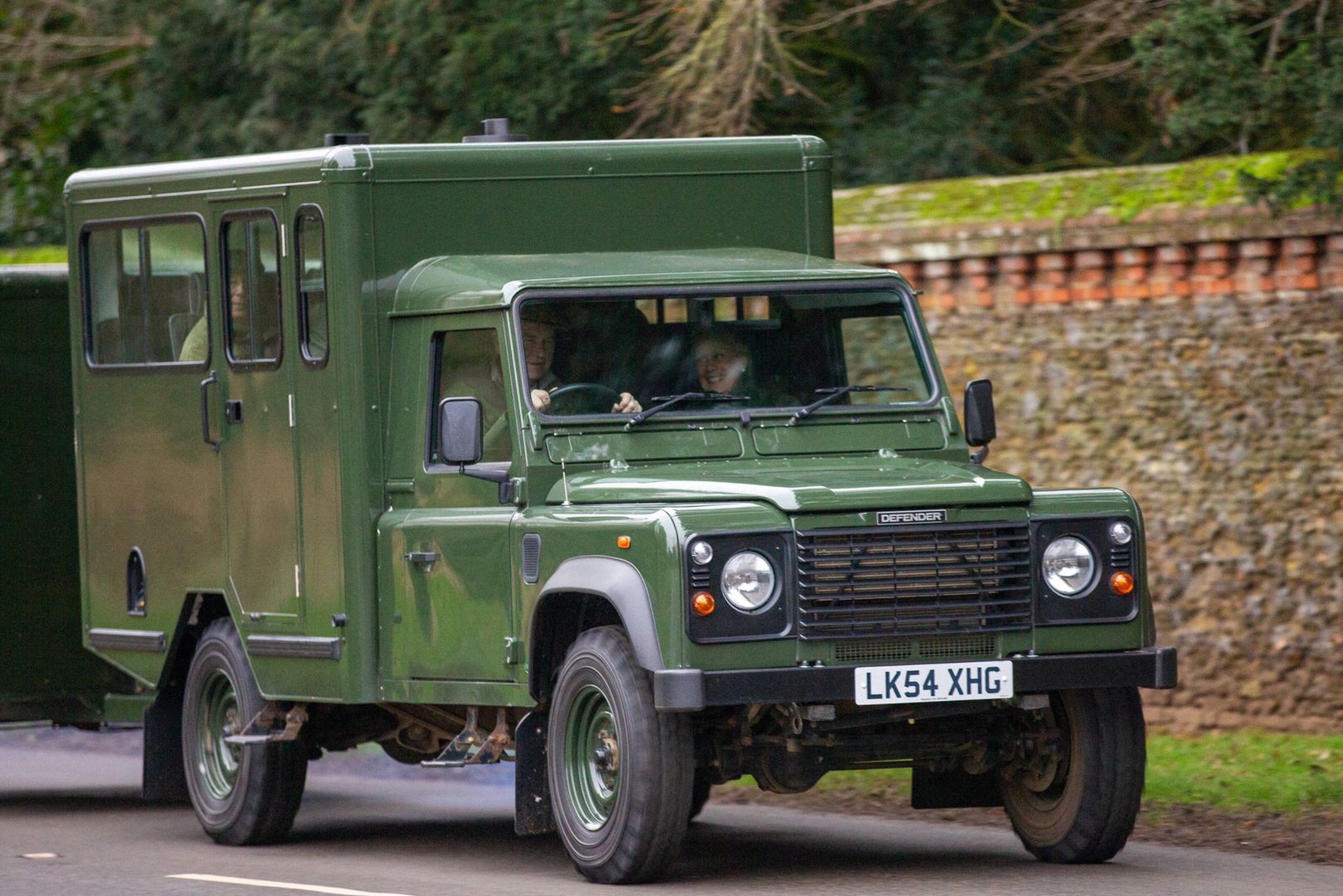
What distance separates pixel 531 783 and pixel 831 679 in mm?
1407

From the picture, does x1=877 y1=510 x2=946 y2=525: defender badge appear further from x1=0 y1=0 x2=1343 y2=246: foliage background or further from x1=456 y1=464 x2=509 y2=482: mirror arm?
x1=0 y1=0 x2=1343 y2=246: foliage background

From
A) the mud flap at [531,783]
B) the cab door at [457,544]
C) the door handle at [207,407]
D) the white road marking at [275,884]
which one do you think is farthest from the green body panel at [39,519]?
the mud flap at [531,783]

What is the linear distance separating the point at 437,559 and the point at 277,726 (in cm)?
181

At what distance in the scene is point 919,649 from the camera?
8.40 meters

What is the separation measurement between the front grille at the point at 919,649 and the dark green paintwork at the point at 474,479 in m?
0.08

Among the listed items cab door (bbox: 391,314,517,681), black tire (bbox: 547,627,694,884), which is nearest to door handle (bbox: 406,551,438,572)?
cab door (bbox: 391,314,517,681)

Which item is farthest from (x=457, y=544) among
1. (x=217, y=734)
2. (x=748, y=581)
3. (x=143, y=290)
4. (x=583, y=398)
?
(x=143, y=290)

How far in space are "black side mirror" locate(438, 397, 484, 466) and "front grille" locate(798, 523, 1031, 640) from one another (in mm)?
1364

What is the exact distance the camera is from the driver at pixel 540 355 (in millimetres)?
9250

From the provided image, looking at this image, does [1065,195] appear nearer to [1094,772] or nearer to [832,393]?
[832,393]

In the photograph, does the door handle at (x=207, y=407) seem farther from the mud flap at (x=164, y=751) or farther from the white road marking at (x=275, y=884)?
the white road marking at (x=275, y=884)

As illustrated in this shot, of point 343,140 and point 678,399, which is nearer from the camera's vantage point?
point 678,399

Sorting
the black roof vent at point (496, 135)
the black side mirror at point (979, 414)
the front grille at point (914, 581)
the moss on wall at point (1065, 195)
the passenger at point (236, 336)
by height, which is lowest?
the front grille at point (914, 581)

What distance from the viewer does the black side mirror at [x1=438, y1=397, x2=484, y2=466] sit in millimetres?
8898
